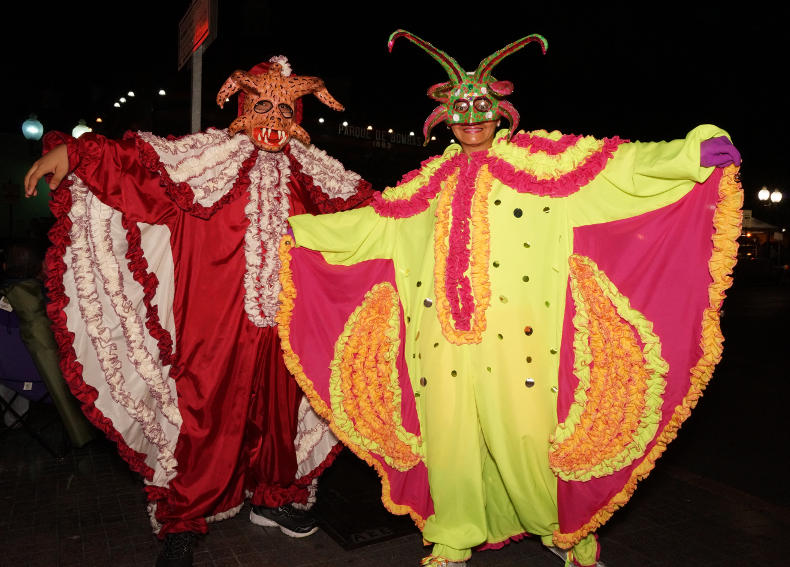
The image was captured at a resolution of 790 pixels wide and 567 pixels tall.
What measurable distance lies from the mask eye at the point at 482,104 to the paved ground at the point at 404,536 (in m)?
2.25

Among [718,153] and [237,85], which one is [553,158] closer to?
[718,153]

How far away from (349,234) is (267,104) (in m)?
0.82

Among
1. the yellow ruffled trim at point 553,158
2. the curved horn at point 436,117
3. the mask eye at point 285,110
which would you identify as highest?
the mask eye at point 285,110

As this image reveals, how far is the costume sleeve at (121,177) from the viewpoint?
9.32 ft

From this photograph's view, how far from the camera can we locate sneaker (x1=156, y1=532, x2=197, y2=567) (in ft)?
9.87

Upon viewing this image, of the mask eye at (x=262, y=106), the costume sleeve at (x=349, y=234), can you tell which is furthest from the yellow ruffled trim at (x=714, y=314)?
the mask eye at (x=262, y=106)

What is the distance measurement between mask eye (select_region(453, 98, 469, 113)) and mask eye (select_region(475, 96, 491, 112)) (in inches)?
1.7

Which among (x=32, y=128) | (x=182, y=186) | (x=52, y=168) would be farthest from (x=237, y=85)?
(x=32, y=128)

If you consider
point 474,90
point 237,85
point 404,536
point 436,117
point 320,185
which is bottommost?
point 404,536

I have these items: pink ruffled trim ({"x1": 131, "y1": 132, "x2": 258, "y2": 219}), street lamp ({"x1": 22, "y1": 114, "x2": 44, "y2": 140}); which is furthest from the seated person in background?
street lamp ({"x1": 22, "y1": 114, "x2": 44, "y2": 140})

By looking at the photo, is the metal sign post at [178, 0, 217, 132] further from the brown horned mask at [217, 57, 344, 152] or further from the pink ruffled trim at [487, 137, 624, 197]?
the pink ruffled trim at [487, 137, 624, 197]

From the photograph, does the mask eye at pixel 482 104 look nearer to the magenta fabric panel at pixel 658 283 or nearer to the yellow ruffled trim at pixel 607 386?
the magenta fabric panel at pixel 658 283

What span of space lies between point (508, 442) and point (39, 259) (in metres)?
4.21

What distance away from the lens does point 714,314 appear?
2.40m
